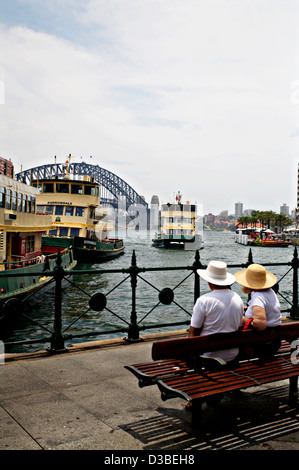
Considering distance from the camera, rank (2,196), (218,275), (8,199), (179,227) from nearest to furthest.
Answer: (218,275), (2,196), (8,199), (179,227)

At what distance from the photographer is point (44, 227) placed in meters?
22.2

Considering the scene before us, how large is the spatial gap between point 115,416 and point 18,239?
1600 cm

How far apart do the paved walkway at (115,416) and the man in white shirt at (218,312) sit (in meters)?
0.64

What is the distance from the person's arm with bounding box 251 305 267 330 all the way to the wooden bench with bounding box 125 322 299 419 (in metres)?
0.08

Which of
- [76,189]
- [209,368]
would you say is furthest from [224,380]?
[76,189]

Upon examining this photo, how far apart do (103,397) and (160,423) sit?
866mm

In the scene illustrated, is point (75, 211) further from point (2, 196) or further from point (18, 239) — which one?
point (2, 196)

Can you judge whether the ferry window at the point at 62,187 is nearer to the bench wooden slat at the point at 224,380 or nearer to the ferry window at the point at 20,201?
the ferry window at the point at 20,201

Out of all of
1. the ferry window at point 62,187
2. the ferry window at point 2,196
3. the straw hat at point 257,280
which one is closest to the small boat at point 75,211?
the ferry window at point 62,187

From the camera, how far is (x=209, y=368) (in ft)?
14.0

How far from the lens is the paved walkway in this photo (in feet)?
11.9

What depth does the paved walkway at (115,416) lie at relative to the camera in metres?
3.62

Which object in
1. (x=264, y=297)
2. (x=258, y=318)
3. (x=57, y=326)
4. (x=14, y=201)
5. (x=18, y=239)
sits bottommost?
(x=57, y=326)

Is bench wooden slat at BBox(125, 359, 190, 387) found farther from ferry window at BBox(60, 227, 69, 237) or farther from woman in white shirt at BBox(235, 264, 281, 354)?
ferry window at BBox(60, 227, 69, 237)
